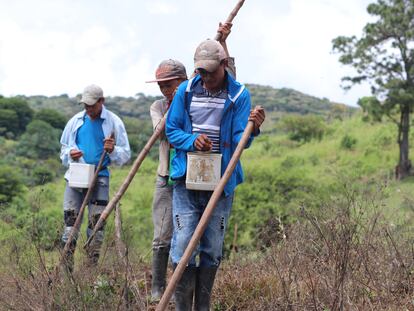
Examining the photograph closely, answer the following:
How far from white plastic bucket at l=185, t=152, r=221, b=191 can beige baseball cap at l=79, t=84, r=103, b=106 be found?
1.97m

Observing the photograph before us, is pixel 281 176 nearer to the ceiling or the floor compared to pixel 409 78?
nearer to the floor

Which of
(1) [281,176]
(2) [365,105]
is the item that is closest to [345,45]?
(2) [365,105]

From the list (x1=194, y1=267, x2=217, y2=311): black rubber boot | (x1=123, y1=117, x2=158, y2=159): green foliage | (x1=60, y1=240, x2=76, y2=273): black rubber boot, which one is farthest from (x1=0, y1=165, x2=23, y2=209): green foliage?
(x1=194, y1=267, x2=217, y2=311): black rubber boot

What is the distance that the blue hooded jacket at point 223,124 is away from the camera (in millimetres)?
3984

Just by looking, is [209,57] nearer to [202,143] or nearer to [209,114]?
[209,114]

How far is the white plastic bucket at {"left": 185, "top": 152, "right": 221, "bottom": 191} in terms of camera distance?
3.88m

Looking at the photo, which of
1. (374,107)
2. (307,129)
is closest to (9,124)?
(307,129)

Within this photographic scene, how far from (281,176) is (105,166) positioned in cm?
1260

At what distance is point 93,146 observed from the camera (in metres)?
5.75

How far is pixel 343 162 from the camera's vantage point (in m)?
32.1

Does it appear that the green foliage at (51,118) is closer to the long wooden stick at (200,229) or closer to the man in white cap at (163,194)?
the man in white cap at (163,194)

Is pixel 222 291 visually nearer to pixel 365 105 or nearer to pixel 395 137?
pixel 365 105

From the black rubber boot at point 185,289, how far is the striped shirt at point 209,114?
72 centimetres

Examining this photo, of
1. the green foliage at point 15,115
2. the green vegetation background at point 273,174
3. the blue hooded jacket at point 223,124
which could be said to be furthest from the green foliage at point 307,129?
the blue hooded jacket at point 223,124
